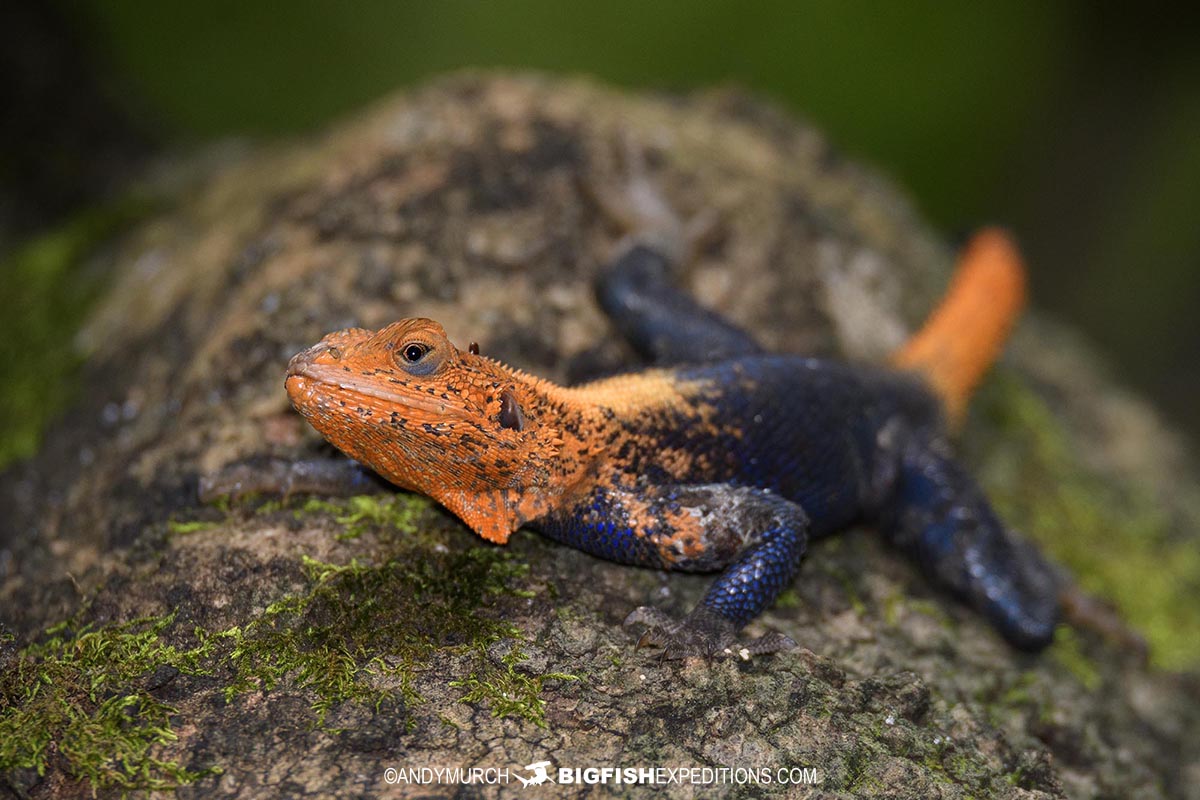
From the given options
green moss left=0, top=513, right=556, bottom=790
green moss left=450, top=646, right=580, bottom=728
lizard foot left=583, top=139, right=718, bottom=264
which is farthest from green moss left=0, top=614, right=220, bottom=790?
lizard foot left=583, top=139, right=718, bottom=264

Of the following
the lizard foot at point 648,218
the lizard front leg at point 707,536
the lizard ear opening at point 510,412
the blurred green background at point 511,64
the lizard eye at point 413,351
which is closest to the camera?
the lizard eye at point 413,351

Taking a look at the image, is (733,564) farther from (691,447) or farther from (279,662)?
(279,662)

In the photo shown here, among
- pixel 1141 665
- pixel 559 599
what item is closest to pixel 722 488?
pixel 559 599

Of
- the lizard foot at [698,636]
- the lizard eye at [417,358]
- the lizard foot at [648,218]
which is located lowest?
the lizard foot at [698,636]

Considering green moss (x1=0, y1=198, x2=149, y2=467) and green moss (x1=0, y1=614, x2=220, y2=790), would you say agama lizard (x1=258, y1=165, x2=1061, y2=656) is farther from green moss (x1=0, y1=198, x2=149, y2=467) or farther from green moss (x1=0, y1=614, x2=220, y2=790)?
green moss (x1=0, y1=198, x2=149, y2=467)

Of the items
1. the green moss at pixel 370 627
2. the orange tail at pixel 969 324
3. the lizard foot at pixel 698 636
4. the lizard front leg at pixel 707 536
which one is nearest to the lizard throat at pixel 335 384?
the green moss at pixel 370 627

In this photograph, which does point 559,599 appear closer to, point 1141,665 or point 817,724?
point 817,724

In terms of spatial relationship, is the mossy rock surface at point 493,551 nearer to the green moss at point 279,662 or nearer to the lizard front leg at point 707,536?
the green moss at point 279,662
